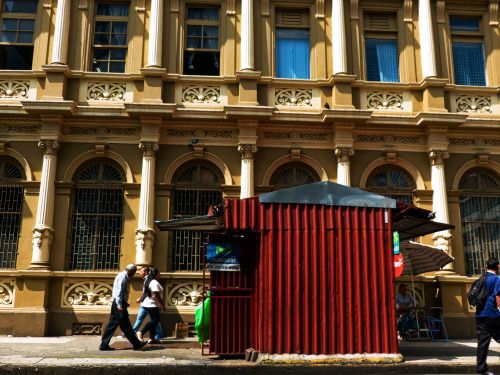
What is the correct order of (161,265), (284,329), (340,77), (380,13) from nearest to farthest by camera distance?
(284,329) → (161,265) → (340,77) → (380,13)

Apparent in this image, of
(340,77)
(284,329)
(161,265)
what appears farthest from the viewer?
(340,77)

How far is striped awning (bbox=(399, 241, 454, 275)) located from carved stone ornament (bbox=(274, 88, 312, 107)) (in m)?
5.01

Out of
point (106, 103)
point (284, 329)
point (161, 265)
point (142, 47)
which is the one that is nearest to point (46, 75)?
point (106, 103)

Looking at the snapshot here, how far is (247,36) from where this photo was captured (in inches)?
586

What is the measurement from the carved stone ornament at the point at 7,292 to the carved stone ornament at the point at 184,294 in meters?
4.03

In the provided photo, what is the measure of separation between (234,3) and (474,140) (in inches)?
322

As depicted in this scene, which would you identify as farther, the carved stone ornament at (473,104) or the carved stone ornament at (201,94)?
the carved stone ornament at (473,104)

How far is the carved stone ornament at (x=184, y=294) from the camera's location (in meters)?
13.5

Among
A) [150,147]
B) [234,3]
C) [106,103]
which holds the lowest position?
[150,147]

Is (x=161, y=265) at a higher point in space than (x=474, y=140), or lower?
lower

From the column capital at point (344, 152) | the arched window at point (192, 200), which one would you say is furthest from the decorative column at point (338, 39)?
the arched window at point (192, 200)

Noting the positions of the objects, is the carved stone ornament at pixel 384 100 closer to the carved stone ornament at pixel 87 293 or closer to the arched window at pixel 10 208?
the carved stone ornament at pixel 87 293

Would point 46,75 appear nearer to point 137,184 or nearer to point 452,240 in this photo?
point 137,184

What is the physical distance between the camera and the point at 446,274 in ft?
45.5
